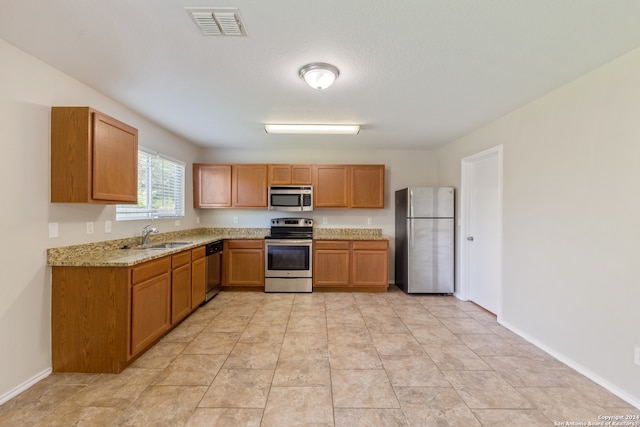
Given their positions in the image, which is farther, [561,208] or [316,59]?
[561,208]

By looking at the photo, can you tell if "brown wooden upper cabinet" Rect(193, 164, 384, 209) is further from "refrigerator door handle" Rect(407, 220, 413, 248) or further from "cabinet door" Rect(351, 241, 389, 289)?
"cabinet door" Rect(351, 241, 389, 289)

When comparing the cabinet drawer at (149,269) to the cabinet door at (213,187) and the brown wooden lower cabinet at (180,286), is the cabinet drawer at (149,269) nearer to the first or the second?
the brown wooden lower cabinet at (180,286)

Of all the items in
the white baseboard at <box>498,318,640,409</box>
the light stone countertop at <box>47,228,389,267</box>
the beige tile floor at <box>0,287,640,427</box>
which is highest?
the light stone countertop at <box>47,228,389,267</box>

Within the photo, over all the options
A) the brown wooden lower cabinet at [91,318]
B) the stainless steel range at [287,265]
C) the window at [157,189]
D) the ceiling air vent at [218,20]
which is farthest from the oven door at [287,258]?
the ceiling air vent at [218,20]

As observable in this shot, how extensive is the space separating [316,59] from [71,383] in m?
3.10

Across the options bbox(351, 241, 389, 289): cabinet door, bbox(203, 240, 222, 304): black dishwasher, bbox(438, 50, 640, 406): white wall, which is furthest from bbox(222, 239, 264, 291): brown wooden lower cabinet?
bbox(438, 50, 640, 406): white wall

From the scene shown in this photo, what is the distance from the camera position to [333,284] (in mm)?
4477

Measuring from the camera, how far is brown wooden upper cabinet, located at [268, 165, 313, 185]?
468cm

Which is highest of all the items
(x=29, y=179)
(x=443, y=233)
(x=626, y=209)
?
(x=29, y=179)

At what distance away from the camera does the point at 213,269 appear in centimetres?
407

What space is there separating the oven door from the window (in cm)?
154

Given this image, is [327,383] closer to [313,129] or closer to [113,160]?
[113,160]

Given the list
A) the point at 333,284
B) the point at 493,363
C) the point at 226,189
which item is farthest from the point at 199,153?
the point at 493,363

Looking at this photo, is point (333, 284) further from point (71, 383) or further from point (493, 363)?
point (71, 383)
